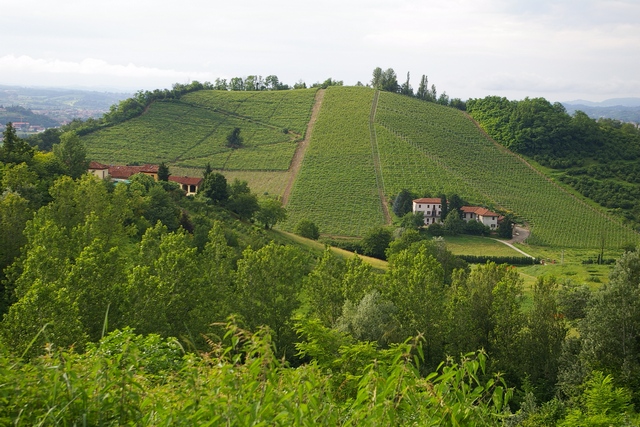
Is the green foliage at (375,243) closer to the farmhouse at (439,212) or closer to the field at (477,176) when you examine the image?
the farmhouse at (439,212)

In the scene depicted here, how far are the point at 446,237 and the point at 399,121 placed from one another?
46.8m

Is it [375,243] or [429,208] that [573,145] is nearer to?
[429,208]

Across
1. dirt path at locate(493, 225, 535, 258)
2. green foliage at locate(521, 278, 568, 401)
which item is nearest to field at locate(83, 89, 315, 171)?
dirt path at locate(493, 225, 535, 258)

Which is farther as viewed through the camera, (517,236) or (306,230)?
(517,236)

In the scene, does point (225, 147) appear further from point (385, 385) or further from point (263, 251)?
point (385, 385)

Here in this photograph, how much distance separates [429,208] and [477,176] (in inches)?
759

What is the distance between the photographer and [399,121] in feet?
406

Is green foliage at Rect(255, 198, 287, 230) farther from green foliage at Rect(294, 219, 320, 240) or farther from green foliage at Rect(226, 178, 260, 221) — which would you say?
green foliage at Rect(294, 219, 320, 240)

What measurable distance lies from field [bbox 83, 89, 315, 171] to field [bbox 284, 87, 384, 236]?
216 inches

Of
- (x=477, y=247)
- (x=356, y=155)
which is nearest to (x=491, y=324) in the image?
(x=477, y=247)

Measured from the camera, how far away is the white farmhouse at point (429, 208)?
287 ft

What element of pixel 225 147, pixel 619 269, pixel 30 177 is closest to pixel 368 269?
pixel 619 269

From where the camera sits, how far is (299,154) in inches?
4230

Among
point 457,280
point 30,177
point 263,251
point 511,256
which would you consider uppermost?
point 30,177
